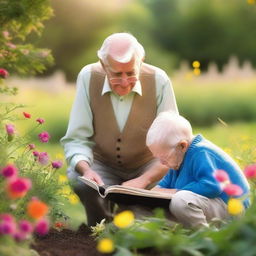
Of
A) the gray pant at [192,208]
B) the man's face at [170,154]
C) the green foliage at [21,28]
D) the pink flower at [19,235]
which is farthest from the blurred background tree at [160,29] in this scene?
the pink flower at [19,235]

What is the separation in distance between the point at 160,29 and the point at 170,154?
14.4 meters

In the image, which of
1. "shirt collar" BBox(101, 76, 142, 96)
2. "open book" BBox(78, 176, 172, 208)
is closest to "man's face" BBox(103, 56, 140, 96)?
"shirt collar" BBox(101, 76, 142, 96)

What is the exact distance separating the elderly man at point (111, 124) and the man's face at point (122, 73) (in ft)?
0.24

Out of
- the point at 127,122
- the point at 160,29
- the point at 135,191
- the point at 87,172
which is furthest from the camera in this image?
the point at 160,29

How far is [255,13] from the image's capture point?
1812cm

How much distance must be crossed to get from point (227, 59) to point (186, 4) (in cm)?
289

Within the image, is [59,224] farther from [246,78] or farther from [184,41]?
[184,41]

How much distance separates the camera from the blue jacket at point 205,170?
3.28m

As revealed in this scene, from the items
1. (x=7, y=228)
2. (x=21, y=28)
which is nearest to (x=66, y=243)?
(x=7, y=228)

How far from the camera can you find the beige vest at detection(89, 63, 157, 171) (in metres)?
4.03

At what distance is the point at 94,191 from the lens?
3.89 meters

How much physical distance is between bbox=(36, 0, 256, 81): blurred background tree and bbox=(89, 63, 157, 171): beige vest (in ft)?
36.4

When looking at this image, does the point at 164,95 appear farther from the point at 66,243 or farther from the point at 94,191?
the point at 66,243

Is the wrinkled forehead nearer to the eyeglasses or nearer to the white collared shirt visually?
the eyeglasses
